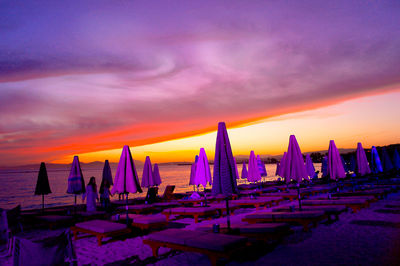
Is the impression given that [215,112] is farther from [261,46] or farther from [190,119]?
[261,46]

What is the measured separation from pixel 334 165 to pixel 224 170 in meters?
8.26

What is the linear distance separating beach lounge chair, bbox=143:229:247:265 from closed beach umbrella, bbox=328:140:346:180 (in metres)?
8.29

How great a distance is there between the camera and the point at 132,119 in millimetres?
23359

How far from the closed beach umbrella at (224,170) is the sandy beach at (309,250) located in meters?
1.63

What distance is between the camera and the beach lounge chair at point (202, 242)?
5215mm

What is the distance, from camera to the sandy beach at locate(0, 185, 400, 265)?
5652mm

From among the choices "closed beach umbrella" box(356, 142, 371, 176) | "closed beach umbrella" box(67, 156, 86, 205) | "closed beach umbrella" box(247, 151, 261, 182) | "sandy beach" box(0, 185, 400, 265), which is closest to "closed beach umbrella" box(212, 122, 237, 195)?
"sandy beach" box(0, 185, 400, 265)

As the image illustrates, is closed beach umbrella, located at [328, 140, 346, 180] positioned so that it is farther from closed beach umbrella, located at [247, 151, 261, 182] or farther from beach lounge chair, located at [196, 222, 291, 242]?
beach lounge chair, located at [196, 222, 291, 242]

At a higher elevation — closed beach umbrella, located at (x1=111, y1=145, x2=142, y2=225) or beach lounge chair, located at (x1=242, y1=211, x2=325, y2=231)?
closed beach umbrella, located at (x1=111, y1=145, x2=142, y2=225)

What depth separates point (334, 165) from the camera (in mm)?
12219

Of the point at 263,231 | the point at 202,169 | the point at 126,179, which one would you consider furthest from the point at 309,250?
the point at 202,169

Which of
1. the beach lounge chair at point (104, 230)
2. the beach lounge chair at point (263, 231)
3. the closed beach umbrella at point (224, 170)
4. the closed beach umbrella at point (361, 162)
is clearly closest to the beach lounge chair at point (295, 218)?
the beach lounge chair at point (263, 231)

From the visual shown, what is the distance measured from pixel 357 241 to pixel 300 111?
15.5 meters

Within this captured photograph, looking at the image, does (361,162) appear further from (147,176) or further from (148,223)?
(147,176)
